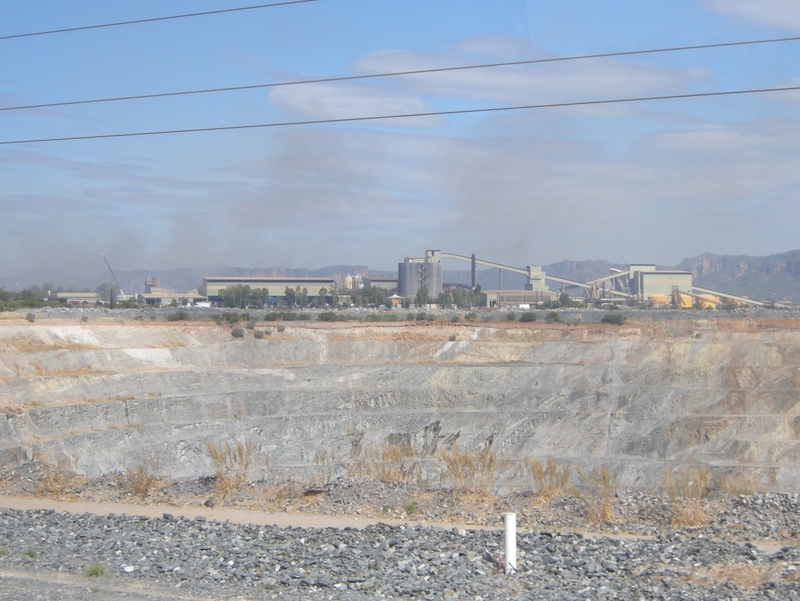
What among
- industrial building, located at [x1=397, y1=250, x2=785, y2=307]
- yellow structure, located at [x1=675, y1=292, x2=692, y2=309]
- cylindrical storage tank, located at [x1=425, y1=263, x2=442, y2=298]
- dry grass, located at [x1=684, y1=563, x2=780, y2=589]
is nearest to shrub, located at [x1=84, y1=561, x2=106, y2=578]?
dry grass, located at [x1=684, y1=563, x2=780, y2=589]

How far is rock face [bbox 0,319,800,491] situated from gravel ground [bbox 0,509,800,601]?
9.76 m

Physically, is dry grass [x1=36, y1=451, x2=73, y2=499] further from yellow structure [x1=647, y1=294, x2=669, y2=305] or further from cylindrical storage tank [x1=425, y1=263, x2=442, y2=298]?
cylindrical storage tank [x1=425, y1=263, x2=442, y2=298]

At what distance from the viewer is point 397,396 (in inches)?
1384

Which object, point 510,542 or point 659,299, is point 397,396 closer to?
point 510,542

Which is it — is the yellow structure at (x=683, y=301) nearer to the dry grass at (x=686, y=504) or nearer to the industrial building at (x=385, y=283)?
the industrial building at (x=385, y=283)

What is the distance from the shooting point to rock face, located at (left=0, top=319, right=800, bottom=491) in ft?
83.6

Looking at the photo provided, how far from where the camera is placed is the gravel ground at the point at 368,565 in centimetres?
759

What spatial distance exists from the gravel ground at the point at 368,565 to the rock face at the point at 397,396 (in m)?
9.76

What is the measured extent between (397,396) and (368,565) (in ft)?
87.9

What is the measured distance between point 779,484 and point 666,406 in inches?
388

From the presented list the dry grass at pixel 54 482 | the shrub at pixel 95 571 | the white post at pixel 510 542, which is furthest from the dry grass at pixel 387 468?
the shrub at pixel 95 571

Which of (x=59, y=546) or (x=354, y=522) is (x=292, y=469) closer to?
(x=354, y=522)

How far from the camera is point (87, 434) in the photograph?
23484mm

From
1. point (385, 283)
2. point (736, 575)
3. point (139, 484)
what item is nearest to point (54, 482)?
point (139, 484)
